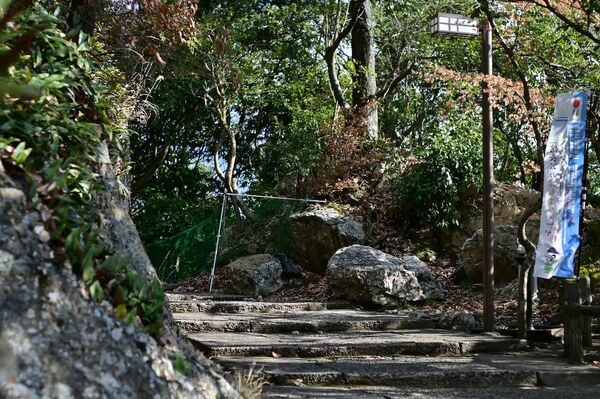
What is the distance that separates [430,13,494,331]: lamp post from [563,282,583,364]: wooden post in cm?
140

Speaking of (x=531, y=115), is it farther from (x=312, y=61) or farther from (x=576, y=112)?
(x=312, y=61)

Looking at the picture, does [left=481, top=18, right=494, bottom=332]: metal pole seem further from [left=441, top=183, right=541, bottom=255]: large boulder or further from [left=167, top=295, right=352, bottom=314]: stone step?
[left=441, top=183, right=541, bottom=255]: large boulder

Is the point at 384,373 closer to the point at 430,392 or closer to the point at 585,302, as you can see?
the point at 430,392

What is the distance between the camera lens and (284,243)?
1380cm

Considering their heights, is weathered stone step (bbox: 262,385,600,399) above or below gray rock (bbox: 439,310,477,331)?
below

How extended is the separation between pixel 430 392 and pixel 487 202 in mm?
3382

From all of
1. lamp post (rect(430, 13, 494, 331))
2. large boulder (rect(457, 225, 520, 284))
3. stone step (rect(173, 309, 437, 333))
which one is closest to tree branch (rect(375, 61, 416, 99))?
large boulder (rect(457, 225, 520, 284))

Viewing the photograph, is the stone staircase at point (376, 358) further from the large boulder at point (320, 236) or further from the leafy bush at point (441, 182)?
the leafy bush at point (441, 182)

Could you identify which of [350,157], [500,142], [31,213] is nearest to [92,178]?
[31,213]

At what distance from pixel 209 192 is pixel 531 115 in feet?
48.8

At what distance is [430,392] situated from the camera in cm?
529

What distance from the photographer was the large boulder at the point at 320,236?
43.4 ft

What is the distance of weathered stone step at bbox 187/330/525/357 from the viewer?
6.34 meters

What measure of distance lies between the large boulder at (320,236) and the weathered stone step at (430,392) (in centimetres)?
770
